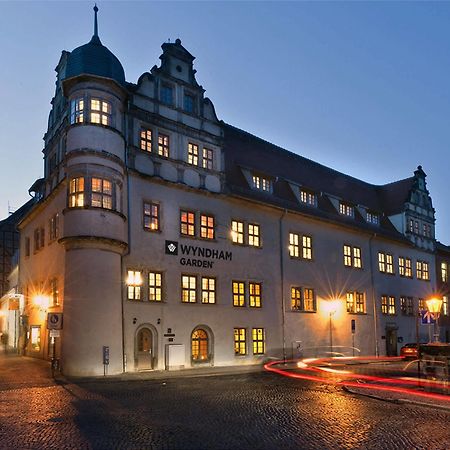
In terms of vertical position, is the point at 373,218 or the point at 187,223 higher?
the point at 373,218

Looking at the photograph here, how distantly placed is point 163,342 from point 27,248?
15.9 meters

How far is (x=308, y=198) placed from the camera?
1608 inches

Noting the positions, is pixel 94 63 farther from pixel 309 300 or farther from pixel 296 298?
pixel 309 300

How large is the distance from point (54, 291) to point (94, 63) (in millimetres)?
12701

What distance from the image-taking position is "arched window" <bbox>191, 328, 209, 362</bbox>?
2944 cm

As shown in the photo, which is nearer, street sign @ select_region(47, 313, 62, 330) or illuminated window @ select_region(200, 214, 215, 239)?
street sign @ select_region(47, 313, 62, 330)

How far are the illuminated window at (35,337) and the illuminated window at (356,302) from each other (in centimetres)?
2229

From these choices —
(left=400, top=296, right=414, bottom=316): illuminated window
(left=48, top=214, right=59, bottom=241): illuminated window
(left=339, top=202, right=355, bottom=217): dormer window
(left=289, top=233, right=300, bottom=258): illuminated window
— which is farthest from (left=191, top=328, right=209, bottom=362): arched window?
Result: (left=400, top=296, right=414, bottom=316): illuminated window

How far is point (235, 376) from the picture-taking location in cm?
2509

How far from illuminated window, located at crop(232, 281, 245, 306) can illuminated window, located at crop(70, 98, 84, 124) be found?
13.2m

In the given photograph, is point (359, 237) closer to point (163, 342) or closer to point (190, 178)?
point (190, 178)

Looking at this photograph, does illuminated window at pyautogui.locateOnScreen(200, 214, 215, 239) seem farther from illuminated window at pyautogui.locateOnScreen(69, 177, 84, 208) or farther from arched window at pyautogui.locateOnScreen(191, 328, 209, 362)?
illuminated window at pyautogui.locateOnScreen(69, 177, 84, 208)

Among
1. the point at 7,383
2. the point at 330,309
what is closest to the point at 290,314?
the point at 330,309

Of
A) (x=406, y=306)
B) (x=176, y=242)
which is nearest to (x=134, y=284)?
(x=176, y=242)
